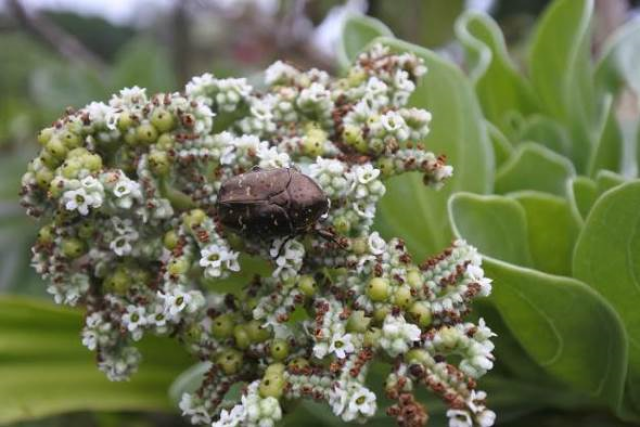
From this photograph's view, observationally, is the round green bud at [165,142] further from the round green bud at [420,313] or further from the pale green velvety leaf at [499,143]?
the pale green velvety leaf at [499,143]

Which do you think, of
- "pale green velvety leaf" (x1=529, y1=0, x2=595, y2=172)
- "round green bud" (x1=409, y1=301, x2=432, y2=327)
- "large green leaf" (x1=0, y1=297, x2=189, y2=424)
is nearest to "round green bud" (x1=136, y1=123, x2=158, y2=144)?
"round green bud" (x1=409, y1=301, x2=432, y2=327)

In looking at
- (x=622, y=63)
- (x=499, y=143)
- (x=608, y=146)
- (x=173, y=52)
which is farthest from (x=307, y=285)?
(x=173, y=52)

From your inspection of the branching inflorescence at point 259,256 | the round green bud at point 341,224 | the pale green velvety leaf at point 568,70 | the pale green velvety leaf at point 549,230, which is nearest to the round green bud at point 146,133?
the branching inflorescence at point 259,256

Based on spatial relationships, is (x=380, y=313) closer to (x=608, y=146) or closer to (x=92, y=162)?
(x=92, y=162)

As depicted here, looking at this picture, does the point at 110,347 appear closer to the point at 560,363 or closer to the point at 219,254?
the point at 219,254

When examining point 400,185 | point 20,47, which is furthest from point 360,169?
point 20,47

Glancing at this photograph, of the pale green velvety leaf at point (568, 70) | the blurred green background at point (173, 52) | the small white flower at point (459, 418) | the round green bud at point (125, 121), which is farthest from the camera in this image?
the blurred green background at point (173, 52)

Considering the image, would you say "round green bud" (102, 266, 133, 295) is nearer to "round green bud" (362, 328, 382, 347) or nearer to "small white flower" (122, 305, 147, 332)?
"small white flower" (122, 305, 147, 332)
